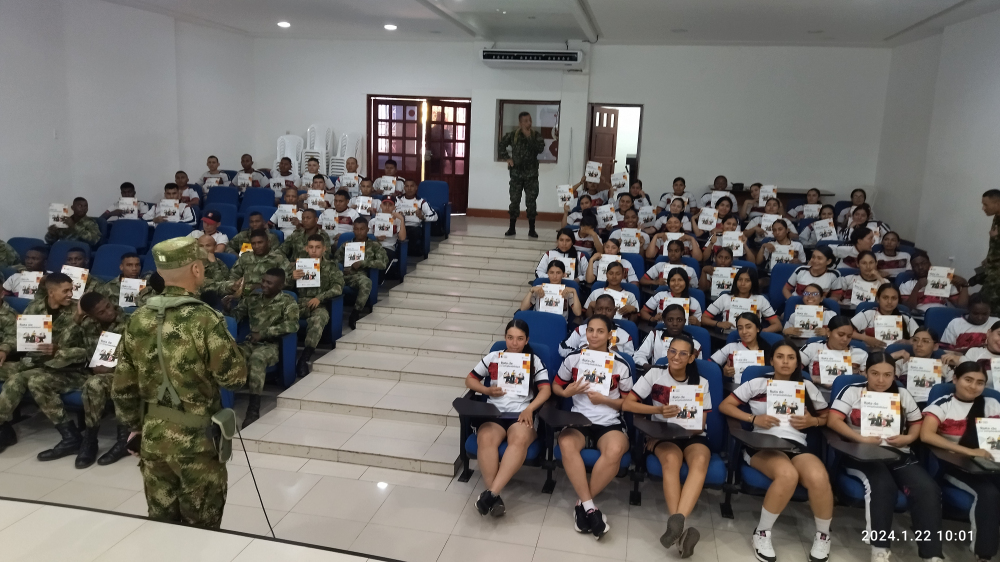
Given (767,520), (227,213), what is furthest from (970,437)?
(227,213)

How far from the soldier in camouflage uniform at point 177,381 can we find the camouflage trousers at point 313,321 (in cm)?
268

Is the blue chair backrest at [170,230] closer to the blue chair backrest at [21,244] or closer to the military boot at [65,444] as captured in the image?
the blue chair backrest at [21,244]

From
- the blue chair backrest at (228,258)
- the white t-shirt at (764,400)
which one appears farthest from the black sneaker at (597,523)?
the blue chair backrest at (228,258)

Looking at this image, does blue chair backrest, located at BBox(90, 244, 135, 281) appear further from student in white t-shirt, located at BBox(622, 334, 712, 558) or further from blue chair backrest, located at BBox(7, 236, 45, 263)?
student in white t-shirt, located at BBox(622, 334, 712, 558)

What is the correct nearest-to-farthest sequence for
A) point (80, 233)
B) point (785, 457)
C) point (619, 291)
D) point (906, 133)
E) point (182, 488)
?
point (182, 488) < point (785, 457) < point (619, 291) < point (80, 233) < point (906, 133)

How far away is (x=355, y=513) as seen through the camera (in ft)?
12.2

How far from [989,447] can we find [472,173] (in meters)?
8.21

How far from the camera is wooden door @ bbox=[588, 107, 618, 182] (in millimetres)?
10812

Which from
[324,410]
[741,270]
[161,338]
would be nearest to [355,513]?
[324,410]

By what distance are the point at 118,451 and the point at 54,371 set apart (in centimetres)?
73

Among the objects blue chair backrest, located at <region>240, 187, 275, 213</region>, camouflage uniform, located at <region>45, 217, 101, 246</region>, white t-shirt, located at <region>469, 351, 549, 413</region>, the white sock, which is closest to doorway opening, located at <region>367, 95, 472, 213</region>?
blue chair backrest, located at <region>240, 187, 275, 213</region>

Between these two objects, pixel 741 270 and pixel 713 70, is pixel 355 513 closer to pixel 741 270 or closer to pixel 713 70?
pixel 741 270

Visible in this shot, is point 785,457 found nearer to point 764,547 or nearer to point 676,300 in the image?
point 764,547

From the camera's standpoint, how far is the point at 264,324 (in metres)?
4.98
